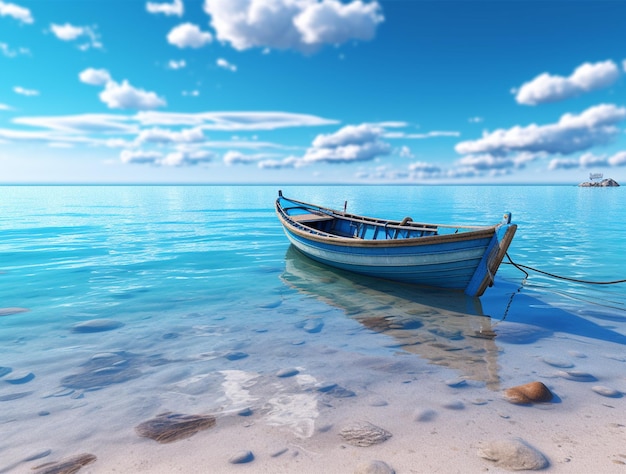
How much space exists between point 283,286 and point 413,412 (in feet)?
30.3

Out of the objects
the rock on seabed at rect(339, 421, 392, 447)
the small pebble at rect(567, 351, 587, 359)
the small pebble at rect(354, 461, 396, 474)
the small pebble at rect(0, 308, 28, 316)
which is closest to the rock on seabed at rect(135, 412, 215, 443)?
the rock on seabed at rect(339, 421, 392, 447)

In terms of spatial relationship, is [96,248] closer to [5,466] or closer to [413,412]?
[5,466]

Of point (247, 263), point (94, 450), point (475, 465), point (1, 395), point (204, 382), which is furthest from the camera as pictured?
point (247, 263)

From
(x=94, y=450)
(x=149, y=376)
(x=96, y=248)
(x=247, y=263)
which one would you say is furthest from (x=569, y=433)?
(x=96, y=248)

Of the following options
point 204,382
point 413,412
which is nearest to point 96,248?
point 204,382

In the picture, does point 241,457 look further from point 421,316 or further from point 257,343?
point 421,316

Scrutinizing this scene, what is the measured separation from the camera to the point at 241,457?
4.75m

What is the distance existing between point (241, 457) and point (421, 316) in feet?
24.0

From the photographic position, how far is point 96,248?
23.6 m

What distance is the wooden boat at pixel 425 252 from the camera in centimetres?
1051

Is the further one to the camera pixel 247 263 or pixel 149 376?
pixel 247 263

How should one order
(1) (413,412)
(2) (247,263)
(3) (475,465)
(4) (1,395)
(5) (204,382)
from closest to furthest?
1. (3) (475,465)
2. (1) (413,412)
3. (4) (1,395)
4. (5) (204,382)
5. (2) (247,263)

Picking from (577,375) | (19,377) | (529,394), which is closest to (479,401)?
(529,394)

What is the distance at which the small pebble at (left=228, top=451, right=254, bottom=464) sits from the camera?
4.69 m
